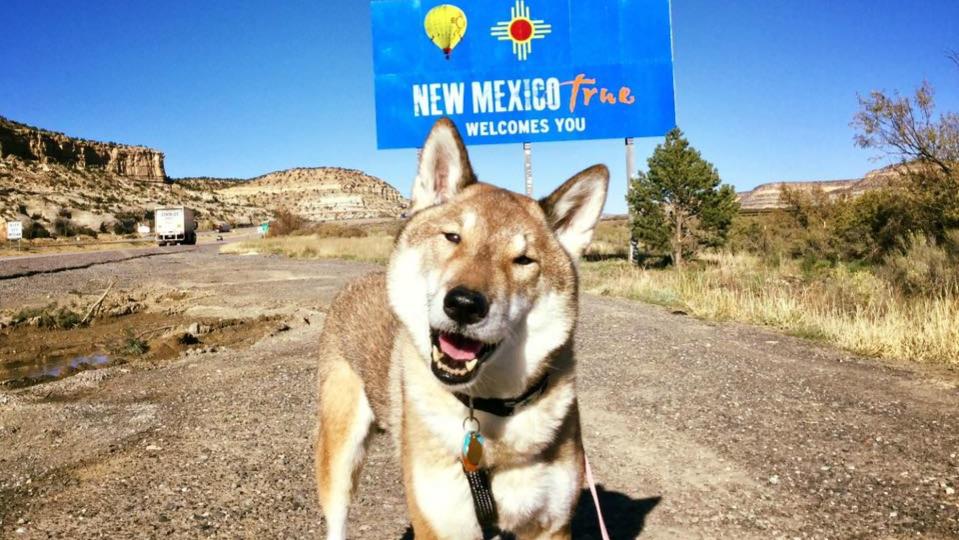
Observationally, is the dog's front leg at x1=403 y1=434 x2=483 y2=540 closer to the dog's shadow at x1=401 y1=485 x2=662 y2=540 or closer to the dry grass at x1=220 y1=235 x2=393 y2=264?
the dog's shadow at x1=401 y1=485 x2=662 y2=540

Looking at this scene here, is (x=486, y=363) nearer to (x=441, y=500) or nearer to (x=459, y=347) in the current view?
(x=459, y=347)

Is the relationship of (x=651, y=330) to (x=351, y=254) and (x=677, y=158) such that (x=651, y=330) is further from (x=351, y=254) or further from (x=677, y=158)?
(x=351, y=254)

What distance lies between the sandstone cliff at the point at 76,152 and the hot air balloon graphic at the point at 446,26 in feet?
271

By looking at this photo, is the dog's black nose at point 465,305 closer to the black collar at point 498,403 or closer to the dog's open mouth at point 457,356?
the dog's open mouth at point 457,356

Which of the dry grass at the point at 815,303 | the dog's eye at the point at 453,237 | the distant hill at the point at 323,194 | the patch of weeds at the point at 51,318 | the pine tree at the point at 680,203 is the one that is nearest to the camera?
the dog's eye at the point at 453,237

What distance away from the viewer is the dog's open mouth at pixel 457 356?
229cm

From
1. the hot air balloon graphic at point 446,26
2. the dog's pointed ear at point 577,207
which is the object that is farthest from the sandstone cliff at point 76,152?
Result: the dog's pointed ear at point 577,207

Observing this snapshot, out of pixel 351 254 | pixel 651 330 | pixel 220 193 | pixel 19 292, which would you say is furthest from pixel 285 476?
pixel 220 193

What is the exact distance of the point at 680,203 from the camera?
57.8 feet

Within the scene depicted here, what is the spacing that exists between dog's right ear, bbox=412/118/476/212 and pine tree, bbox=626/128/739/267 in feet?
50.1

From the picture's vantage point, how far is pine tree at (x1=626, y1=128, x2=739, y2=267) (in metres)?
17.0

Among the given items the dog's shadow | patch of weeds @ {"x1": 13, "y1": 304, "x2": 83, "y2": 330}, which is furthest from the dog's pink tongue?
patch of weeds @ {"x1": 13, "y1": 304, "x2": 83, "y2": 330}

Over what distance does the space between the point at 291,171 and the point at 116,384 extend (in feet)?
518

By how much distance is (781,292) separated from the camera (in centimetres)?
1062
